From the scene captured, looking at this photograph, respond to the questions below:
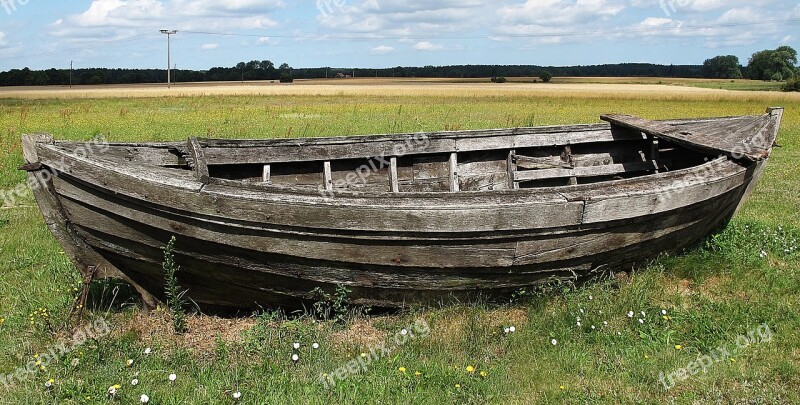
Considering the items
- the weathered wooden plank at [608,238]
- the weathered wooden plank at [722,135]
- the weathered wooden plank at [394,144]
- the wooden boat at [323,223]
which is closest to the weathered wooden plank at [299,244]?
the wooden boat at [323,223]

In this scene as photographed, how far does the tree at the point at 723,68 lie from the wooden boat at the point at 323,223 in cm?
11429

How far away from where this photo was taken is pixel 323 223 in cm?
447

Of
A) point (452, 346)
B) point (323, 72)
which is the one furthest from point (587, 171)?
point (323, 72)

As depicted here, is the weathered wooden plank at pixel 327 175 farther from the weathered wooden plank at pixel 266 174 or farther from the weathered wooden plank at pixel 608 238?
the weathered wooden plank at pixel 608 238

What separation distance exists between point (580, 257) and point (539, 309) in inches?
22.7

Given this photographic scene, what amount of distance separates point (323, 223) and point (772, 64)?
377ft

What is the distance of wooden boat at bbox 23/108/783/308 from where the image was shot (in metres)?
4.38

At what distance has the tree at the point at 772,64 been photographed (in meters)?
96.7

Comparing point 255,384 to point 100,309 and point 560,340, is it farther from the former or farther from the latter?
point 560,340

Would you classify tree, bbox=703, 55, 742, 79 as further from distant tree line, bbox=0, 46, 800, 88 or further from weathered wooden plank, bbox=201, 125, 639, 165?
weathered wooden plank, bbox=201, 125, 639, 165

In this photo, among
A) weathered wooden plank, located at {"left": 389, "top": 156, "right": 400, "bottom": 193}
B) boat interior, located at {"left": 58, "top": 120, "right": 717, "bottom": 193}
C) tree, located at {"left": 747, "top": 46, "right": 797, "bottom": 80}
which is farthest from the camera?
tree, located at {"left": 747, "top": 46, "right": 797, "bottom": 80}

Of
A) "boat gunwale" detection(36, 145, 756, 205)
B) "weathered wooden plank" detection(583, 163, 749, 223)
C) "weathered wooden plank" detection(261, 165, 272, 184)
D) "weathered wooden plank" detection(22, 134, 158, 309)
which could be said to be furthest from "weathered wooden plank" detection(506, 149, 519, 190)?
"weathered wooden plank" detection(22, 134, 158, 309)

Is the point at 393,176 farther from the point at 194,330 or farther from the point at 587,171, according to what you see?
the point at 194,330

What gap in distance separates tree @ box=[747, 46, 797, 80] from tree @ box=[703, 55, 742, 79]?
2218 mm
